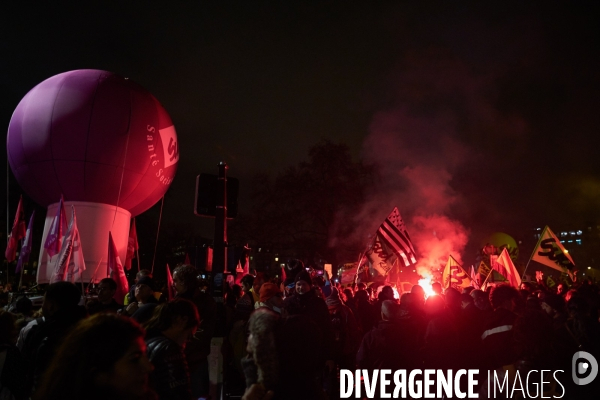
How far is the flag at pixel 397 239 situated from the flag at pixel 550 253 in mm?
3352

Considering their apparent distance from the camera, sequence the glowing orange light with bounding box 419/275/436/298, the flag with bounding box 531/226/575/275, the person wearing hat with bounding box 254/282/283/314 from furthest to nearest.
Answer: the glowing orange light with bounding box 419/275/436/298
the flag with bounding box 531/226/575/275
the person wearing hat with bounding box 254/282/283/314

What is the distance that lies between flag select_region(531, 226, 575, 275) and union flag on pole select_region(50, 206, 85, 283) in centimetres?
1231

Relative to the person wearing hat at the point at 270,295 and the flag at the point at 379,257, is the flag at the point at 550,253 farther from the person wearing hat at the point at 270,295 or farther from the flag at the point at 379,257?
the person wearing hat at the point at 270,295

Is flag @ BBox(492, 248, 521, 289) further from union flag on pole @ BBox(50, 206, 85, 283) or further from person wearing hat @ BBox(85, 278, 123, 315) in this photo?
union flag on pole @ BBox(50, 206, 85, 283)

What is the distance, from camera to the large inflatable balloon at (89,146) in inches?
621

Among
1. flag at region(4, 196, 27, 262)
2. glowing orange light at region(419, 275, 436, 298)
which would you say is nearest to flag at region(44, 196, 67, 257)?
flag at region(4, 196, 27, 262)

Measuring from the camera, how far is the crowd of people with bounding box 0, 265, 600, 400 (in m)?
2.04

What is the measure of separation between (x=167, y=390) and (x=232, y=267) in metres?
4.95

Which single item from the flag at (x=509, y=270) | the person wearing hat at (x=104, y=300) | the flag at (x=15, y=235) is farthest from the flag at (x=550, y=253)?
the flag at (x=15, y=235)

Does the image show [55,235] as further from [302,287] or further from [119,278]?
[302,287]

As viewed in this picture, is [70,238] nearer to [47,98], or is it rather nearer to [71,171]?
[71,171]

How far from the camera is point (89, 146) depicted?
1587cm

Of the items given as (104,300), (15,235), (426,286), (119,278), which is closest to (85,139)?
(15,235)

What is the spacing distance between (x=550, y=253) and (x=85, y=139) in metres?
15.4
